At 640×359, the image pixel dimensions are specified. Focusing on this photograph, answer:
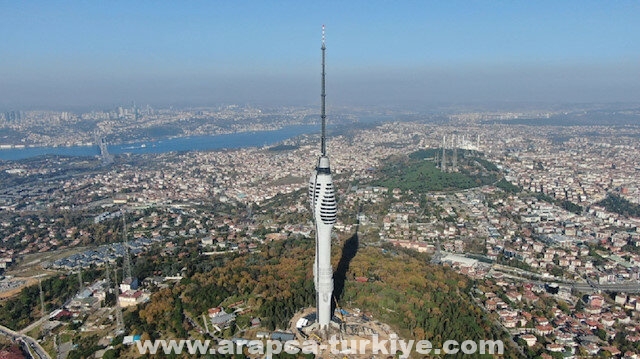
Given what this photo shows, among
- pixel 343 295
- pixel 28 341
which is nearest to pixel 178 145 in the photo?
pixel 28 341

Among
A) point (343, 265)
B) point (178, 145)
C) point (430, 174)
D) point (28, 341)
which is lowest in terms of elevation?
point (28, 341)

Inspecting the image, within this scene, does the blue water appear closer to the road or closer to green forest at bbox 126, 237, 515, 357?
green forest at bbox 126, 237, 515, 357

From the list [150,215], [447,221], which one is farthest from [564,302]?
[150,215]

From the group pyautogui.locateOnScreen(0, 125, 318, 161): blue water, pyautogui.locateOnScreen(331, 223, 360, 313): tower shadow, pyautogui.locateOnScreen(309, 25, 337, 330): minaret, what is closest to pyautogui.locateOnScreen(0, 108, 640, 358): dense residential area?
pyautogui.locateOnScreen(331, 223, 360, 313): tower shadow

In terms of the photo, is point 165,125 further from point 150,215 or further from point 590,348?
point 590,348

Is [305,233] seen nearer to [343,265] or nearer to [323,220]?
[343,265]

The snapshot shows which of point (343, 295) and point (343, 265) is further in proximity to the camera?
point (343, 265)

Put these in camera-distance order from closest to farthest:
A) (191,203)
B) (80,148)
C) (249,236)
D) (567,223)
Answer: (249,236) → (567,223) → (191,203) → (80,148)
